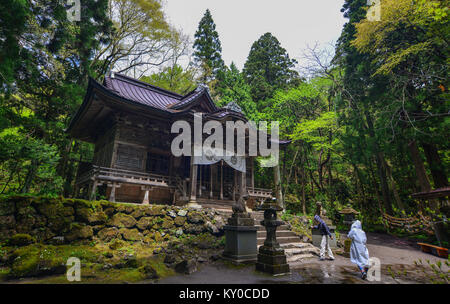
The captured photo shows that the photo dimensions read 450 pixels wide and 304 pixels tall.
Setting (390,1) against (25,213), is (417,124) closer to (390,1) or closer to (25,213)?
(390,1)

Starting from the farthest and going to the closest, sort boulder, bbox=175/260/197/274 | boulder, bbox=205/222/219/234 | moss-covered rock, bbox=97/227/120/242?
boulder, bbox=205/222/219/234 < moss-covered rock, bbox=97/227/120/242 < boulder, bbox=175/260/197/274

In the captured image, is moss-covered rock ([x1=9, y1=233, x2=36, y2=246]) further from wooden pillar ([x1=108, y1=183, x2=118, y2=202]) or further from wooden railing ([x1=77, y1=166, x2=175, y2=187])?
wooden railing ([x1=77, y1=166, x2=175, y2=187])

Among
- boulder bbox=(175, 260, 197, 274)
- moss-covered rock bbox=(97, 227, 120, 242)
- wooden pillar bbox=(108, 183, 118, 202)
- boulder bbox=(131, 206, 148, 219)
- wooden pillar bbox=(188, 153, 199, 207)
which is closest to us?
boulder bbox=(175, 260, 197, 274)

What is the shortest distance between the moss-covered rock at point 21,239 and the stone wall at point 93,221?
0.45 feet

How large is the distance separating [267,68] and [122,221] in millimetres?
25868

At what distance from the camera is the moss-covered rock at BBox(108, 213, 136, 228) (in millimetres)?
7727

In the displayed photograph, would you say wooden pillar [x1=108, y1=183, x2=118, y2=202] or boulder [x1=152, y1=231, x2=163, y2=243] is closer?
boulder [x1=152, y1=231, x2=163, y2=243]

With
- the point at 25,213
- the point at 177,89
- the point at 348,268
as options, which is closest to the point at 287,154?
the point at 177,89

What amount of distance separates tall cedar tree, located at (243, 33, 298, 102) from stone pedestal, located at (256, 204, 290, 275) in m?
21.0

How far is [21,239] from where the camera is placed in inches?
238

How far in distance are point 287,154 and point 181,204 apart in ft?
52.3

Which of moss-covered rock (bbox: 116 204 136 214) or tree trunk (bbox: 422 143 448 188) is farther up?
tree trunk (bbox: 422 143 448 188)

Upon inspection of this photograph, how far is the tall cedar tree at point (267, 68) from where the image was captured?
2580cm

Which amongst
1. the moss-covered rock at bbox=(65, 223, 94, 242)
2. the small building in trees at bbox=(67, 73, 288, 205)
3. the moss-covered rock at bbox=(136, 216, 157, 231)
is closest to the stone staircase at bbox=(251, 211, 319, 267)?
the small building in trees at bbox=(67, 73, 288, 205)
